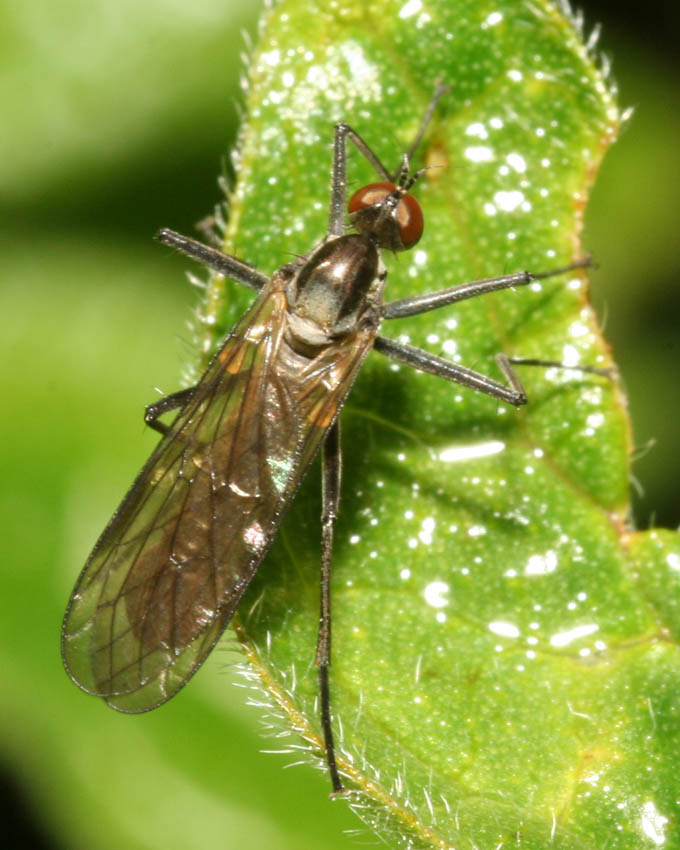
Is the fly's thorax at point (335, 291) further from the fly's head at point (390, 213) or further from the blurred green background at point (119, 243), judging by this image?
the blurred green background at point (119, 243)

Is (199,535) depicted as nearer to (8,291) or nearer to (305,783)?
(305,783)

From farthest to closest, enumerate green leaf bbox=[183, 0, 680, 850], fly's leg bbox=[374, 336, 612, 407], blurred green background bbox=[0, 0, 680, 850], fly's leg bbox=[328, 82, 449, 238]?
blurred green background bbox=[0, 0, 680, 850], fly's leg bbox=[328, 82, 449, 238], fly's leg bbox=[374, 336, 612, 407], green leaf bbox=[183, 0, 680, 850]

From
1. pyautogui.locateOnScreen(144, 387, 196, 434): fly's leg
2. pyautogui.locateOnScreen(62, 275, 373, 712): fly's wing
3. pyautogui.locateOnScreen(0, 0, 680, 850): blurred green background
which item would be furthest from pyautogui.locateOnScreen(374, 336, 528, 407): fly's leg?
pyautogui.locateOnScreen(0, 0, 680, 850): blurred green background

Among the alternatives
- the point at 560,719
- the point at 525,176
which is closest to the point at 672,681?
the point at 560,719

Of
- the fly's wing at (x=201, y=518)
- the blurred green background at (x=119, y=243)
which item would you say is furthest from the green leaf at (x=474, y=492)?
the blurred green background at (x=119, y=243)

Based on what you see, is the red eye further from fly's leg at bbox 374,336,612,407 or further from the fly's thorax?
fly's leg at bbox 374,336,612,407

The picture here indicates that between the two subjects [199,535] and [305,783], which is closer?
[199,535]
